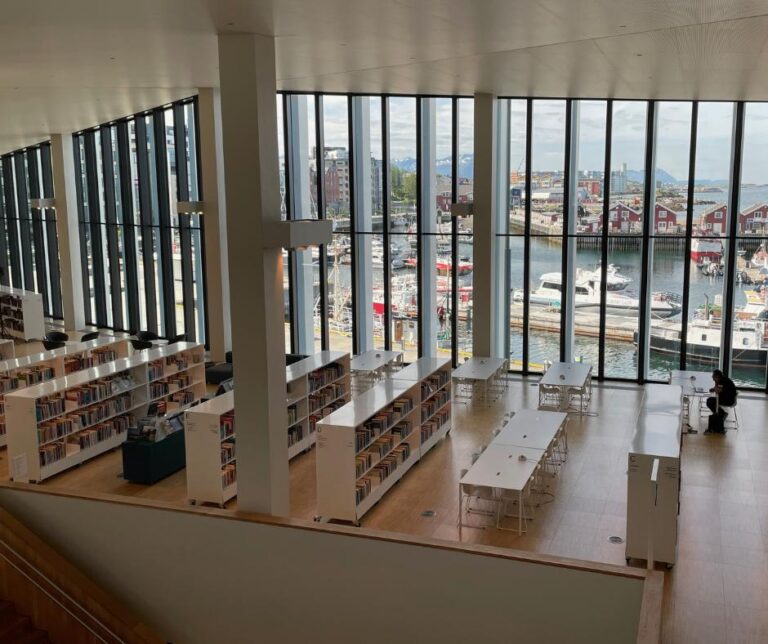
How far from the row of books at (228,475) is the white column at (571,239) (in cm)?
778

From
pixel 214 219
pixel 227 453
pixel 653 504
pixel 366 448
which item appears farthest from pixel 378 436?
pixel 214 219

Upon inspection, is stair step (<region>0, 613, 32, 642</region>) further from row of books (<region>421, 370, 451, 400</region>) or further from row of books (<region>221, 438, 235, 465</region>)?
row of books (<region>421, 370, 451, 400</region>)

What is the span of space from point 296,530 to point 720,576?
4.14 metres

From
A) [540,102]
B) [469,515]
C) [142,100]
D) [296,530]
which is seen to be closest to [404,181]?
[540,102]

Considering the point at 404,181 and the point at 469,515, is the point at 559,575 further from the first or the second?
the point at 404,181

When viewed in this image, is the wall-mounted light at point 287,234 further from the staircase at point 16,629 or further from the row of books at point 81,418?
the row of books at point 81,418

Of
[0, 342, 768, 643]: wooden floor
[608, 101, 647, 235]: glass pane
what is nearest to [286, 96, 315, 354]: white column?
[0, 342, 768, 643]: wooden floor

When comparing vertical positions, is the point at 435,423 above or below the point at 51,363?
below

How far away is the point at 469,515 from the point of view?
30.5ft

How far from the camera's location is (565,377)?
13.3 meters

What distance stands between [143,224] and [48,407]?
28.6 ft

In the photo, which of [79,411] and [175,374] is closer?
[79,411]

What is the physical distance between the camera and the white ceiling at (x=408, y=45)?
22.5ft

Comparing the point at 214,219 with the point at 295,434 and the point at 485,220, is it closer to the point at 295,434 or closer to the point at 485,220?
the point at 485,220
